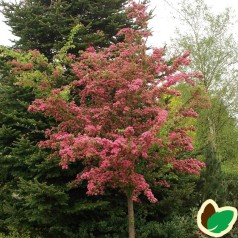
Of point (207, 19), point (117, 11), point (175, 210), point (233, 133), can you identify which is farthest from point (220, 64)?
point (175, 210)

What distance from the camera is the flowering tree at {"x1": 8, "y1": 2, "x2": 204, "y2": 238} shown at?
21.2 ft

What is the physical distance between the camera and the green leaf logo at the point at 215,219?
4.87 meters

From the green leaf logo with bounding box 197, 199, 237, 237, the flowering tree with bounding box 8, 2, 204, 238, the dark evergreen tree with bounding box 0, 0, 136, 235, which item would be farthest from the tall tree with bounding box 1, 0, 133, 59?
the green leaf logo with bounding box 197, 199, 237, 237

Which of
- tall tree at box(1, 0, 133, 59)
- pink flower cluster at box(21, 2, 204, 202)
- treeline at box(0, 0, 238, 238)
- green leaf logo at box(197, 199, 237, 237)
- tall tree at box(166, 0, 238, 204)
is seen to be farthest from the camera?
tall tree at box(166, 0, 238, 204)

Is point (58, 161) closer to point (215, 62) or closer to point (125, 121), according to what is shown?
point (125, 121)

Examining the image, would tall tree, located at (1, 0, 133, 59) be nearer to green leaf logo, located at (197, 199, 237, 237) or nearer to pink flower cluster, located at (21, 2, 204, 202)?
pink flower cluster, located at (21, 2, 204, 202)

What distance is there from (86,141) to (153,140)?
1183mm

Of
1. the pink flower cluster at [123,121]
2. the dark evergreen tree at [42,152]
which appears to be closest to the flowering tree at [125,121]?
the pink flower cluster at [123,121]

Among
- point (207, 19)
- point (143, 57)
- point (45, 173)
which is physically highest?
point (207, 19)

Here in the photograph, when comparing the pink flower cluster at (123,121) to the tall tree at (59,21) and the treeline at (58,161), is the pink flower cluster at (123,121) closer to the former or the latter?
the treeline at (58,161)

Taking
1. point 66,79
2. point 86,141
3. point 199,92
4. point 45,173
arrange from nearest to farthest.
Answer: point 86,141
point 199,92
point 45,173
point 66,79

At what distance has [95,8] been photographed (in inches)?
408

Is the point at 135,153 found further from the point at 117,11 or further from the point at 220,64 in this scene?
the point at 220,64

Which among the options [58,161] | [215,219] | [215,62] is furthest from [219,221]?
[215,62]
